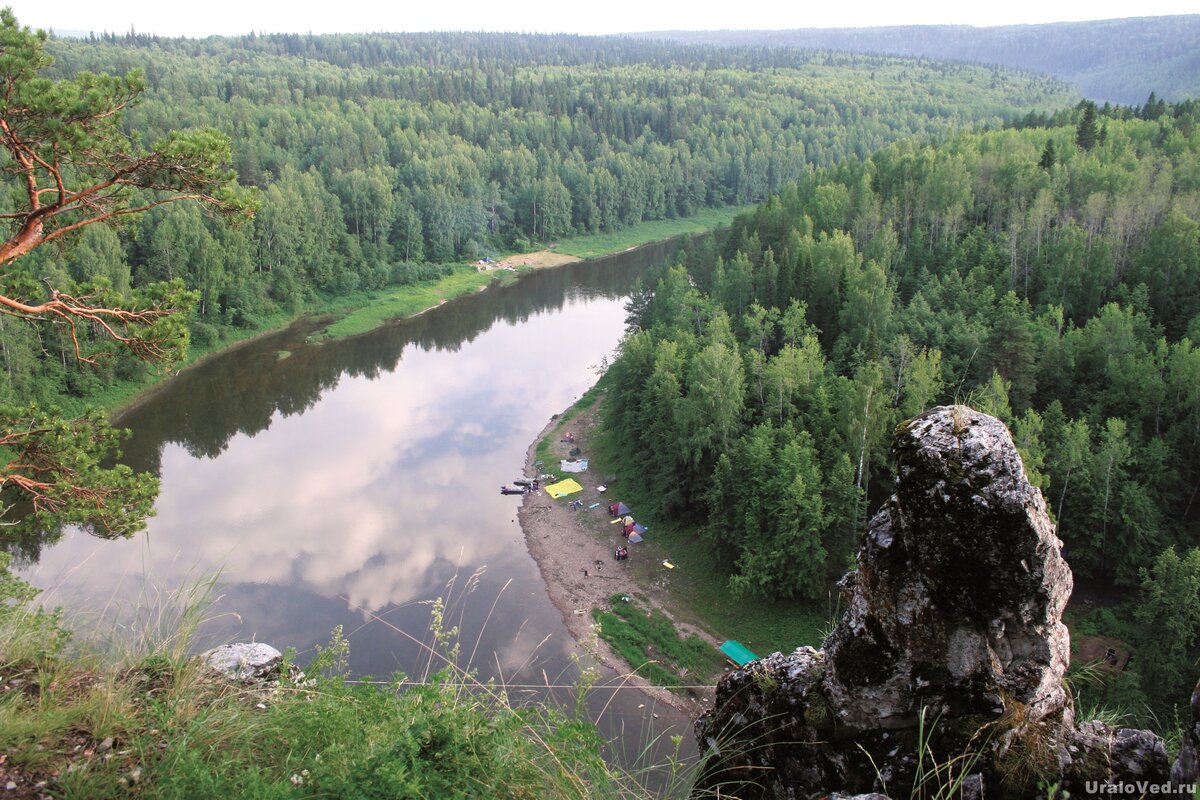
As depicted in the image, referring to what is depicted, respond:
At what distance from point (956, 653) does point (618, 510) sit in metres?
28.3

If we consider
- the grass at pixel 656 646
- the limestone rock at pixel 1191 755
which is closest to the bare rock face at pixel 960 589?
the limestone rock at pixel 1191 755

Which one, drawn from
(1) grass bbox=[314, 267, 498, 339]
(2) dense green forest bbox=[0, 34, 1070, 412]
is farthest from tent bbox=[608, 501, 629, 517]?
(1) grass bbox=[314, 267, 498, 339]

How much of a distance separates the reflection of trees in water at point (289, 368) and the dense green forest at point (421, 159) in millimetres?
3038

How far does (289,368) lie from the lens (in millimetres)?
51281

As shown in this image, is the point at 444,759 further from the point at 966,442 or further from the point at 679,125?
the point at 679,125

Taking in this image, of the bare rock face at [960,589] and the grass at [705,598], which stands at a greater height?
the bare rock face at [960,589]

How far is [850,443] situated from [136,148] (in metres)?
22.4

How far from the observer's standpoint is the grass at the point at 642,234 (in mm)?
84812

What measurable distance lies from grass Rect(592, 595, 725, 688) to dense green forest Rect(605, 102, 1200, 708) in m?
2.60

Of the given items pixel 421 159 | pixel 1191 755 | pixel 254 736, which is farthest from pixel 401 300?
pixel 1191 755

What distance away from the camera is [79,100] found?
10.4 meters

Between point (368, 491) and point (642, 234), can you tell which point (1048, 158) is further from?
point (642, 234)

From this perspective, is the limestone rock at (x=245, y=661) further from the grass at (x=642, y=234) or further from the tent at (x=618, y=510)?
the grass at (x=642, y=234)

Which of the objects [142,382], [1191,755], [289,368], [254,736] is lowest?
[289,368]
